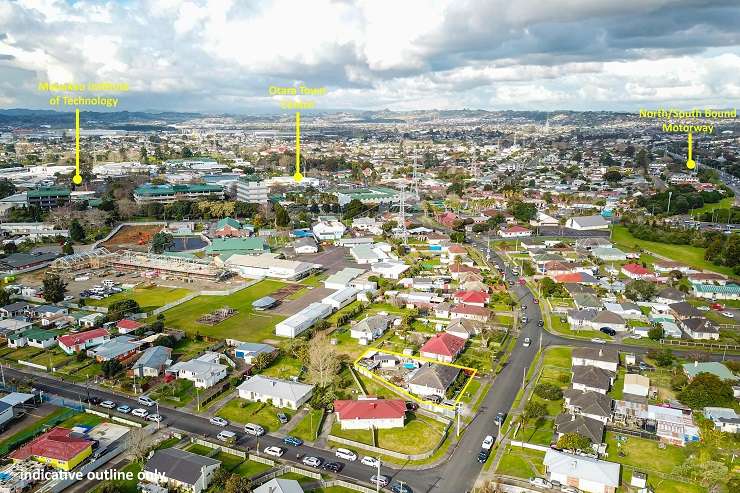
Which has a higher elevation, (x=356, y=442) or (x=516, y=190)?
(x=516, y=190)

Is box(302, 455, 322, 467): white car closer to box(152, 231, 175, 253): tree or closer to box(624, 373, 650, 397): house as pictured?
box(624, 373, 650, 397): house

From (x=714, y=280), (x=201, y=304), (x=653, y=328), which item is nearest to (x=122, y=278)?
(x=201, y=304)

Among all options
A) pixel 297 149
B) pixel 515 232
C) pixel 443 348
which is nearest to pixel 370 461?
pixel 443 348

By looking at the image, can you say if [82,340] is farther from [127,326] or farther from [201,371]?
[201,371]

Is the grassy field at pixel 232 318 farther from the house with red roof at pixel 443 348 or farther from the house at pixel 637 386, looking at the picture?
the house at pixel 637 386

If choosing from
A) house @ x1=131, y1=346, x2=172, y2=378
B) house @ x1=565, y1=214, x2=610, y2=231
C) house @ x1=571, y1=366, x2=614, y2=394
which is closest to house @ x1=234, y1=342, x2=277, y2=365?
house @ x1=131, y1=346, x2=172, y2=378

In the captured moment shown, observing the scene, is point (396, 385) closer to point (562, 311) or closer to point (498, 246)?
point (562, 311)
